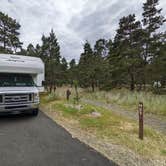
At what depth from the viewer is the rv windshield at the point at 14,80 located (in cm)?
947

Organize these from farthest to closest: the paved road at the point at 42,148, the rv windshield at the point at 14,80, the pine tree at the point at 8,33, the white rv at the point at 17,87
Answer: the pine tree at the point at 8,33, the rv windshield at the point at 14,80, the white rv at the point at 17,87, the paved road at the point at 42,148

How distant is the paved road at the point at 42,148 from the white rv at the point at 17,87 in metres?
1.24

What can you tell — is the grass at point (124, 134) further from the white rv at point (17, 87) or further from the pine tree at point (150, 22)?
the pine tree at point (150, 22)

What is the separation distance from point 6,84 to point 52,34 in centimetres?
1870

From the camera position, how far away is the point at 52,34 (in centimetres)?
2691

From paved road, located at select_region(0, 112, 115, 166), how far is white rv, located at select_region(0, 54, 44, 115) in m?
1.24

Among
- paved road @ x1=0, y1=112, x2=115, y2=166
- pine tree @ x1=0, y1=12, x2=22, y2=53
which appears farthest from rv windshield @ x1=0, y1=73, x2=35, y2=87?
pine tree @ x1=0, y1=12, x2=22, y2=53

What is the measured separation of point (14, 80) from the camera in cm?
996

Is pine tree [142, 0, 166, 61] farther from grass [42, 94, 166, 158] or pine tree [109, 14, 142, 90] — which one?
grass [42, 94, 166, 158]

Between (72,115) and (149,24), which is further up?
(149,24)

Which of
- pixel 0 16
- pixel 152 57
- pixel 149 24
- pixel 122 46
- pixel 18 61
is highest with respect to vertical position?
pixel 0 16

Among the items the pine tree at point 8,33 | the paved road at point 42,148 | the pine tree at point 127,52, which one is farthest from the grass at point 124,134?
the pine tree at point 8,33

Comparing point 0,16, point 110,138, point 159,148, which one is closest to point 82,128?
point 110,138

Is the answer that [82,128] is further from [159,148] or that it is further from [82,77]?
[82,77]
